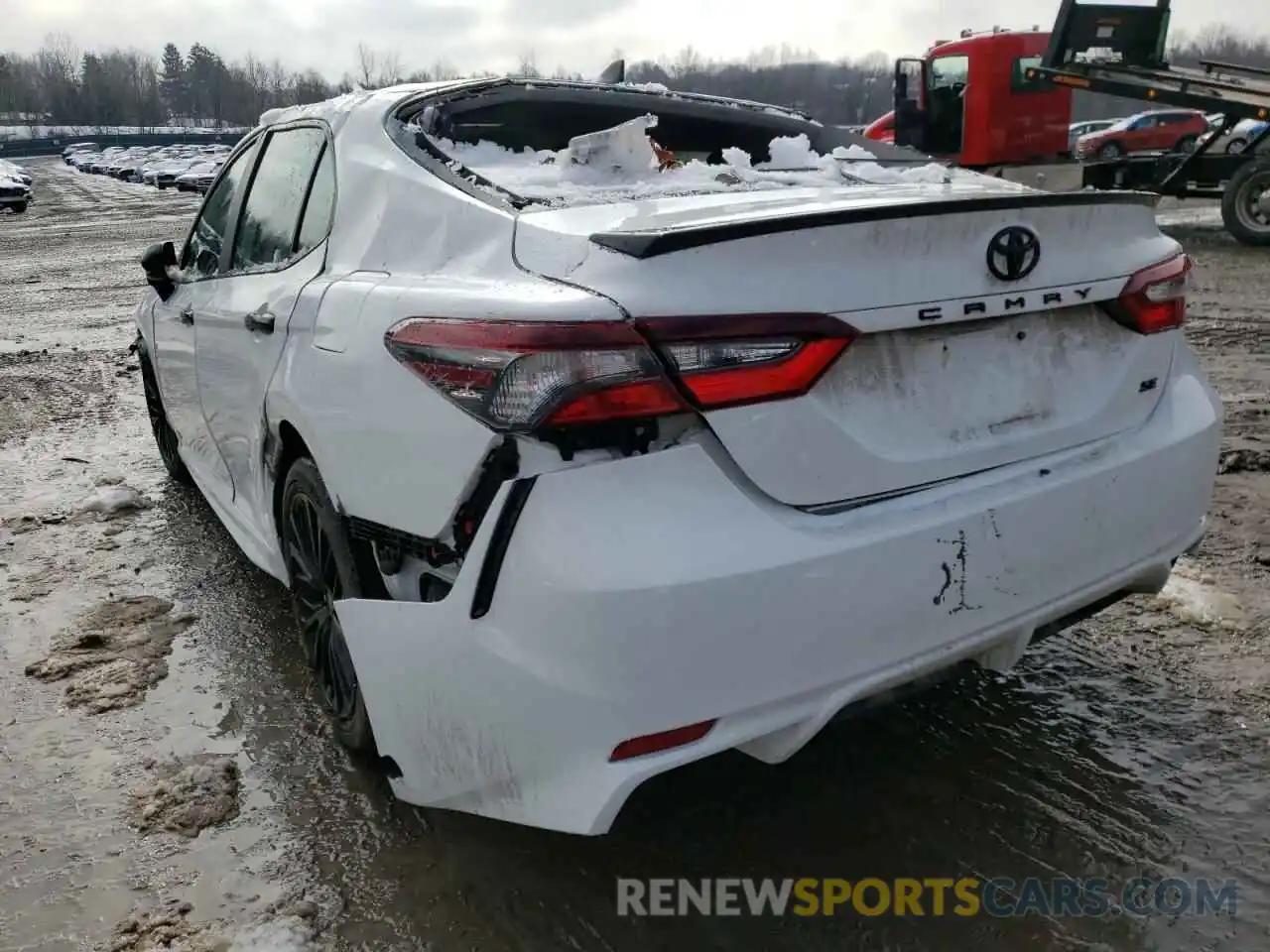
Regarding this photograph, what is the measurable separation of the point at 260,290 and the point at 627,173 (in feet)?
3.55

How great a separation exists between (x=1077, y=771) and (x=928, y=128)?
45.0 feet

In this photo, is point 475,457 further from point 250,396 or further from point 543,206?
point 250,396

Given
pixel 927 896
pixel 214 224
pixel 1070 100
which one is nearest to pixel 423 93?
pixel 214 224

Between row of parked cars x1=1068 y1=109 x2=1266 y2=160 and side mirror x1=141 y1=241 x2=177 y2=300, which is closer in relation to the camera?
side mirror x1=141 y1=241 x2=177 y2=300

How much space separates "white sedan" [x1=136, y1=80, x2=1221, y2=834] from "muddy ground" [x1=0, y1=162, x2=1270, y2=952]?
0.30 meters

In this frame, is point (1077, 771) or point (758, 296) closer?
point (758, 296)

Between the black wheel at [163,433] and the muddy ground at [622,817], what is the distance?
1.25 m

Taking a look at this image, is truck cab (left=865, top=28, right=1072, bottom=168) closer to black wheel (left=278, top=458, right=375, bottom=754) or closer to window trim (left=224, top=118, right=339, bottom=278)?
window trim (left=224, top=118, right=339, bottom=278)

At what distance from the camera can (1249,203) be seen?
11.9 metres

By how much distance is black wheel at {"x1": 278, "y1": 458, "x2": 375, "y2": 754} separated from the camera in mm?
2385

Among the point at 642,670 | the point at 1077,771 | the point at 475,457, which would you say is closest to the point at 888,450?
the point at 642,670

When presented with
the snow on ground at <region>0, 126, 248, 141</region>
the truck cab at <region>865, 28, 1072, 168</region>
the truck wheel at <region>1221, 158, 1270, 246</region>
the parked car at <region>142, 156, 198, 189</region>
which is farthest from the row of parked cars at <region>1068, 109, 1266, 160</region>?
the snow on ground at <region>0, 126, 248, 141</region>

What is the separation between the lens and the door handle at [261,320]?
108 inches

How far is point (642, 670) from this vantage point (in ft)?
5.58
